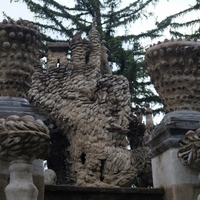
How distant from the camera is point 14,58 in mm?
4969

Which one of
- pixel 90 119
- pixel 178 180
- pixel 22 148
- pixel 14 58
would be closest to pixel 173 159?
pixel 178 180

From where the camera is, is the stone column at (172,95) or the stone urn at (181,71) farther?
the stone urn at (181,71)

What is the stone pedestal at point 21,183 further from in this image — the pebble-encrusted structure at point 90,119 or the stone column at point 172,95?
the pebble-encrusted structure at point 90,119

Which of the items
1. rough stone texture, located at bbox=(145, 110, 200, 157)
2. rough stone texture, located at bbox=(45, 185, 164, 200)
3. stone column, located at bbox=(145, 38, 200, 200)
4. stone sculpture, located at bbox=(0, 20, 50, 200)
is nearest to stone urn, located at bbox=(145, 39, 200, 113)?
stone column, located at bbox=(145, 38, 200, 200)

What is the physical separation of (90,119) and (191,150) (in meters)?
11.0

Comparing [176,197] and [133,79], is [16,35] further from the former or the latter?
[133,79]

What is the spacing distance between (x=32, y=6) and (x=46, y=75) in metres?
9.55

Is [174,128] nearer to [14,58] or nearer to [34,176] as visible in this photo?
[34,176]

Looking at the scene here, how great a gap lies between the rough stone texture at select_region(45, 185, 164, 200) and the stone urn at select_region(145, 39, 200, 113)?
3.01 ft

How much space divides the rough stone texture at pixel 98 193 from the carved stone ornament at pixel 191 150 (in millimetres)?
439

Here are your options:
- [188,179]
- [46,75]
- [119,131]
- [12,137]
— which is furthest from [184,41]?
[46,75]

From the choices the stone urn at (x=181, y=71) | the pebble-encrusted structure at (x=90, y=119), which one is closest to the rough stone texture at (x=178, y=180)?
the stone urn at (x=181, y=71)

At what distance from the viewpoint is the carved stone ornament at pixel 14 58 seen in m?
4.93

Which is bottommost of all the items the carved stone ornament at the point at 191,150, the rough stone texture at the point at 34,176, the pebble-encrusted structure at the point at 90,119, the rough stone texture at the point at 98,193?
the rough stone texture at the point at 98,193
